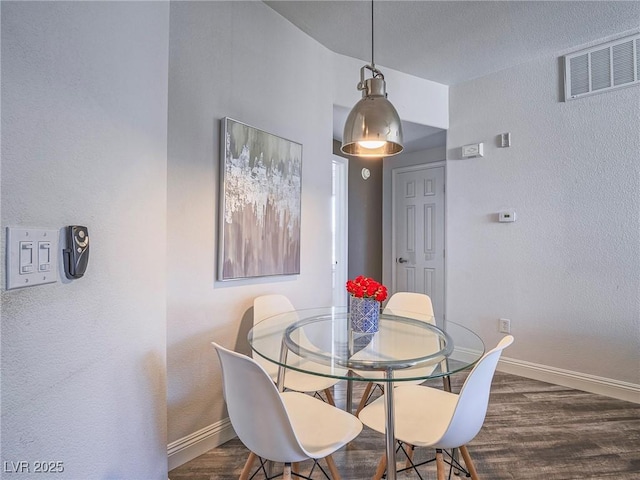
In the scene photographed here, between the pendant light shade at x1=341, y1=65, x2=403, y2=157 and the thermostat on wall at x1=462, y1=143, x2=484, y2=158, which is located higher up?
the thermostat on wall at x1=462, y1=143, x2=484, y2=158

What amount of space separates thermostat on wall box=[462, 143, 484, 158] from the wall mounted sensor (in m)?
3.38

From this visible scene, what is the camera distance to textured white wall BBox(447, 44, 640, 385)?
261 centimetres

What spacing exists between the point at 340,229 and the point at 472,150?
1627mm

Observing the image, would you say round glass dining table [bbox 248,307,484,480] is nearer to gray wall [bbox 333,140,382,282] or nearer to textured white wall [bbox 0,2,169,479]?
textured white wall [bbox 0,2,169,479]

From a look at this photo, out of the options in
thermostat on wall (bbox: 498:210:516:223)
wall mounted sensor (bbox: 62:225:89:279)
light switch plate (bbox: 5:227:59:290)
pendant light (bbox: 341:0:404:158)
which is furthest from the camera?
thermostat on wall (bbox: 498:210:516:223)

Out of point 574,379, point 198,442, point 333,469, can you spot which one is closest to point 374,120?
point 333,469

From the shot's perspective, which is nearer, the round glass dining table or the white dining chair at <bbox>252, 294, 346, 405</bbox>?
the round glass dining table

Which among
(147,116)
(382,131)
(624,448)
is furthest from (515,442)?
(147,116)

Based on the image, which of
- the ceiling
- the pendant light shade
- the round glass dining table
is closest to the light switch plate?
the round glass dining table

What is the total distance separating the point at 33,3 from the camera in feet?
2.48

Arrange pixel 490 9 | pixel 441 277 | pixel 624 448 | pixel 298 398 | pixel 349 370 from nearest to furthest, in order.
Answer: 1. pixel 349 370
2. pixel 298 398
3. pixel 624 448
4. pixel 490 9
5. pixel 441 277

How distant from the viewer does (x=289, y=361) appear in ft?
4.65

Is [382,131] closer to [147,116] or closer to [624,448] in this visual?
[147,116]

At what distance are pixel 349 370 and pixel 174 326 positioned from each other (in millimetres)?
982
